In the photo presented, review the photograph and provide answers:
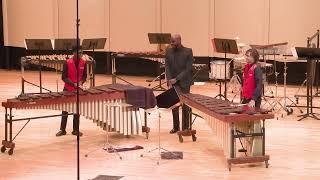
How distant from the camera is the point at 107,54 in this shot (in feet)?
66.2

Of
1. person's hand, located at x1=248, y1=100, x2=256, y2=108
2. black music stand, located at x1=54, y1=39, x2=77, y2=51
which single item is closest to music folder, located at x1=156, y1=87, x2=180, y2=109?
person's hand, located at x1=248, y1=100, x2=256, y2=108

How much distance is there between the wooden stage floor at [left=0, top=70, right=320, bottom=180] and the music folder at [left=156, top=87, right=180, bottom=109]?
0.58 m

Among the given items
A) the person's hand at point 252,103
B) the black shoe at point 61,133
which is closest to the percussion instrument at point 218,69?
the black shoe at point 61,133

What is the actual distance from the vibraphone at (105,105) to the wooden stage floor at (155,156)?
36cm

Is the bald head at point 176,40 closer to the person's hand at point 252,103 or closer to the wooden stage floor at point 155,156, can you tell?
the wooden stage floor at point 155,156

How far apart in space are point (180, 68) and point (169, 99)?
64cm

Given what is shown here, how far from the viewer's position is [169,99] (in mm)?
11289

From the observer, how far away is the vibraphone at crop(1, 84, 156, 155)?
32.2 ft

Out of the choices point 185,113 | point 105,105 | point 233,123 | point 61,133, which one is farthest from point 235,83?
point 233,123

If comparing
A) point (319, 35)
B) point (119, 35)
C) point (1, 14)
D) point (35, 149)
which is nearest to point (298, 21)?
point (319, 35)

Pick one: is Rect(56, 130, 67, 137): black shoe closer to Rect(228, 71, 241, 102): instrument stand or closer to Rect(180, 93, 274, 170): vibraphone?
Rect(180, 93, 274, 170): vibraphone

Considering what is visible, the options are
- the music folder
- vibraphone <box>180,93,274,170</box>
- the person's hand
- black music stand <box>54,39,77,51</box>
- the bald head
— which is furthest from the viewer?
black music stand <box>54,39,77,51</box>

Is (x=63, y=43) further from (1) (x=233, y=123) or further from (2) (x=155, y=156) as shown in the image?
(1) (x=233, y=123)

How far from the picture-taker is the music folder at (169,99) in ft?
36.6
